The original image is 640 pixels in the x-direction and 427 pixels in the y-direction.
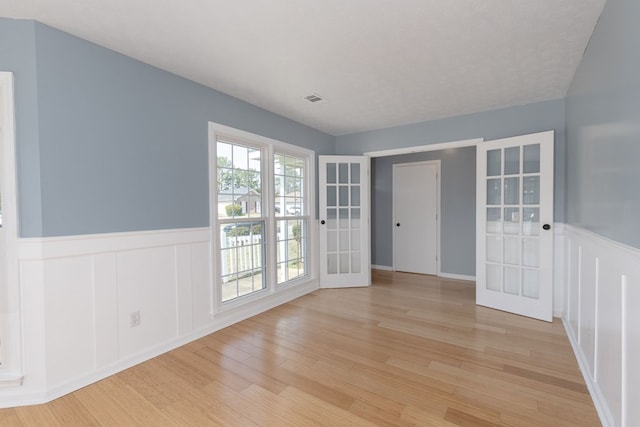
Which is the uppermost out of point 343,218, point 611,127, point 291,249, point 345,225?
point 611,127

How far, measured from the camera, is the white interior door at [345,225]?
14.4ft

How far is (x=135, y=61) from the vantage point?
229 cm

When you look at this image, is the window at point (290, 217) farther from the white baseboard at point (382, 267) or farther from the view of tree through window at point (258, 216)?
the white baseboard at point (382, 267)

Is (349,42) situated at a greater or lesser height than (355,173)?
greater

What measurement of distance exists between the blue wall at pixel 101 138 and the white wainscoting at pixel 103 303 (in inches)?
5.4

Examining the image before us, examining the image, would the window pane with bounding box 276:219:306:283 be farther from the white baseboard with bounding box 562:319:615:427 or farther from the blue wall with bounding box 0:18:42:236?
the white baseboard with bounding box 562:319:615:427

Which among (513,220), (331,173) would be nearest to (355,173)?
(331,173)

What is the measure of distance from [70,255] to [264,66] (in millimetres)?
1990

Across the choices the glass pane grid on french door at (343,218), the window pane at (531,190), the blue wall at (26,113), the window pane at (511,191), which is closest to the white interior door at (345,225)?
the glass pane grid on french door at (343,218)

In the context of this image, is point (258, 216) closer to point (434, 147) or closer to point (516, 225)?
point (434, 147)

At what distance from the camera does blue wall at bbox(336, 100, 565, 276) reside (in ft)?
10.6

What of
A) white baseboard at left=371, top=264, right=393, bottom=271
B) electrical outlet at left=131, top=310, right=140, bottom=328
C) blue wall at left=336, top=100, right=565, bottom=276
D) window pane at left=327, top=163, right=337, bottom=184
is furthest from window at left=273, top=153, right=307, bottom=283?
white baseboard at left=371, top=264, right=393, bottom=271

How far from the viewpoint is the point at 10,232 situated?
1.80 metres

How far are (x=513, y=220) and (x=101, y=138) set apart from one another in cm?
404
